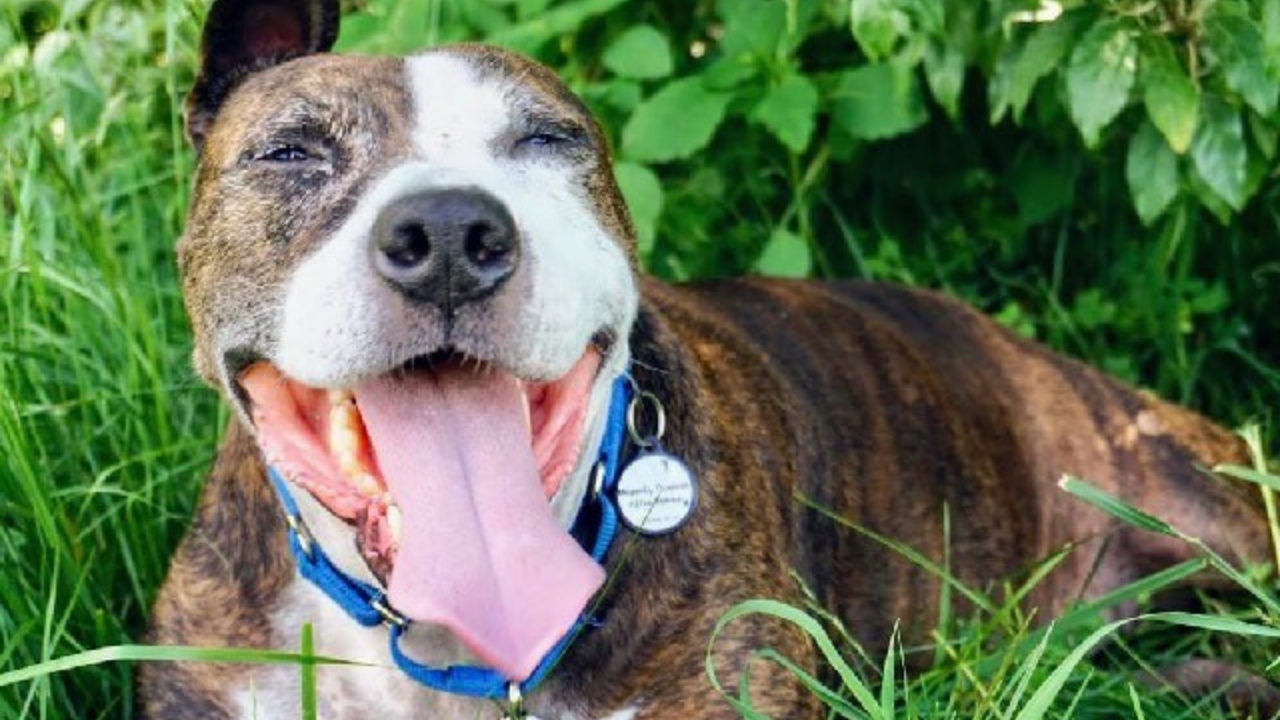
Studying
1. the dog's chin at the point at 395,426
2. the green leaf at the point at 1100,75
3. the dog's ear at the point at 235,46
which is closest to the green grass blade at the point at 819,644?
the dog's chin at the point at 395,426

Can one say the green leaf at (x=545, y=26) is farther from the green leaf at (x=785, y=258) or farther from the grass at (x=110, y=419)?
the green leaf at (x=785, y=258)

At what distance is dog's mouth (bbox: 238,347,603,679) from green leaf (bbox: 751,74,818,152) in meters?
1.69

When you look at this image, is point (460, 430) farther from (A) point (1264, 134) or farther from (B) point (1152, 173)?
(A) point (1264, 134)

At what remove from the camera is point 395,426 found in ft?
9.53

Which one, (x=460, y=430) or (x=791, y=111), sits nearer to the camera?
(x=460, y=430)

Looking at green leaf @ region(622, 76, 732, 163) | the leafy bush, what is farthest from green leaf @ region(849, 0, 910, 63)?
green leaf @ region(622, 76, 732, 163)

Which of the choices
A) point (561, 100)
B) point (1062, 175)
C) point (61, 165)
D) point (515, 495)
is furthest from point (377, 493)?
point (1062, 175)

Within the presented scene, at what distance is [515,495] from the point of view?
9.55 feet

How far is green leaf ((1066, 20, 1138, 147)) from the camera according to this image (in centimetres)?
394

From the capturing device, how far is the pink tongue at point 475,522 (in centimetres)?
284

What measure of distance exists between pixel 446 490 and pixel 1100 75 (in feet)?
5.64

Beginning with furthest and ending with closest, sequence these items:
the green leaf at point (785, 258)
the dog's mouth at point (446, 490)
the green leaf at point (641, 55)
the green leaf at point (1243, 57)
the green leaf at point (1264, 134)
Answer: the green leaf at point (785, 258) → the green leaf at point (641, 55) → the green leaf at point (1264, 134) → the green leaf at point (1243, 57) → the dog's mouth at point (446, 490)

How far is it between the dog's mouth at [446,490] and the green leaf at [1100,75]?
1377 mm

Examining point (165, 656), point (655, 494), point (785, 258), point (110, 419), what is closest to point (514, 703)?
point (655, 494)
